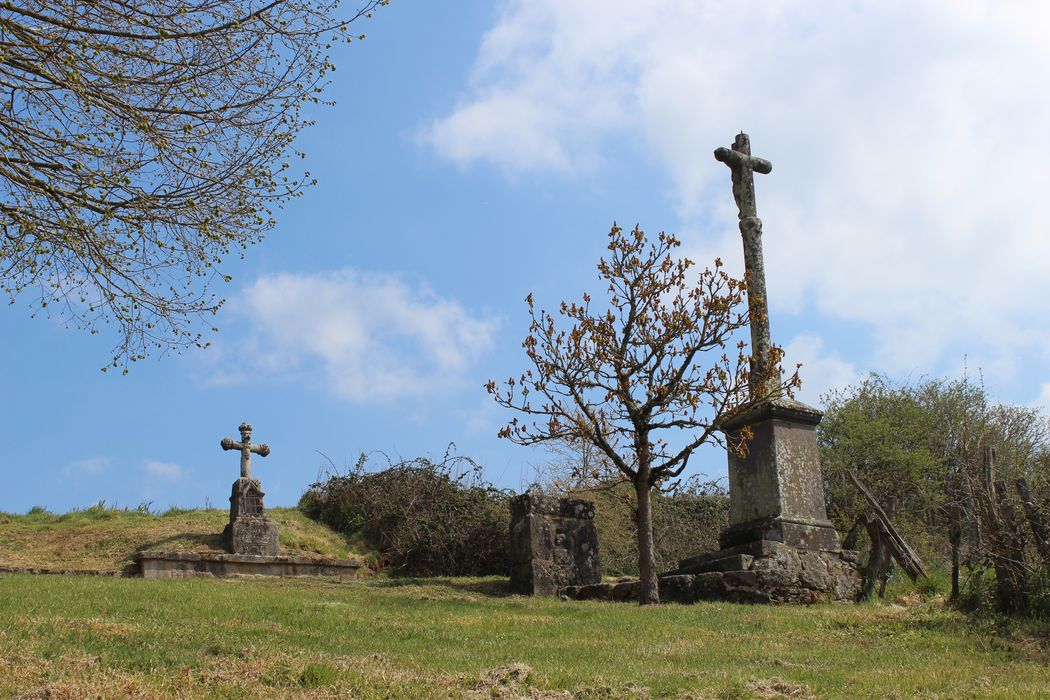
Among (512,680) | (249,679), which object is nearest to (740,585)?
(512,680)

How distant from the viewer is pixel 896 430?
25438mm

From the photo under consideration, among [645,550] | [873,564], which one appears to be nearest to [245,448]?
[645,550]

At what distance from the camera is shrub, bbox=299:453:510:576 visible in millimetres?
18453

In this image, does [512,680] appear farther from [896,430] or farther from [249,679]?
[896,430]

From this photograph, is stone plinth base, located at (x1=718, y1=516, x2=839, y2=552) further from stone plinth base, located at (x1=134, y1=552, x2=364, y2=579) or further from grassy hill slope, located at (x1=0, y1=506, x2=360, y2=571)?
grassy hill slope, located at (x1=0, y1=506, x2=360, y2=571)

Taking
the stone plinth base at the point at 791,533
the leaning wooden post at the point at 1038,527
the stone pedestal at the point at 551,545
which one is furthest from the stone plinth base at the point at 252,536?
the leaning wooden post at the point at 1038,527

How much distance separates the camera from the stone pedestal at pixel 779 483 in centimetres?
1348

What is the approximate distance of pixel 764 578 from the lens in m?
12.7

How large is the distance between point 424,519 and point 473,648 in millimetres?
10375

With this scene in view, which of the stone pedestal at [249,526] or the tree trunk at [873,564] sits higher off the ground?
the stone pedestal at [249,526]

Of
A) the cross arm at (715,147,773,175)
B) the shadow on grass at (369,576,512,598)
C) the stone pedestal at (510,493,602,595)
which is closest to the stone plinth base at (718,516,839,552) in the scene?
the stone pedestal at (510,493,602,595)

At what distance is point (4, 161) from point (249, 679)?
546 cm

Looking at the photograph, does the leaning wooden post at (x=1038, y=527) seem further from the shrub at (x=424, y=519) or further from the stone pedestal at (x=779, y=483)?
the shrub at (x=424, y=519)

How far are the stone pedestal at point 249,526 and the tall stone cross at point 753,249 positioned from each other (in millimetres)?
9580
